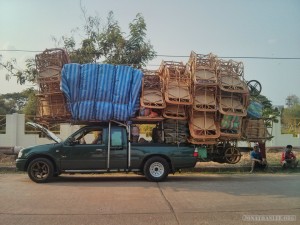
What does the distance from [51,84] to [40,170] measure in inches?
101

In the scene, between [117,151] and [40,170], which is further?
[117,151]

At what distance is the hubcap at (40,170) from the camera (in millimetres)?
12523

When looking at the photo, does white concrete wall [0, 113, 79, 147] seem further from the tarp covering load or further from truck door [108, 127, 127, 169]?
truck door [108, 127, 127, 169]

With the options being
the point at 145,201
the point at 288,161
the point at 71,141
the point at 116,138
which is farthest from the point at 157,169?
the point at 288,161

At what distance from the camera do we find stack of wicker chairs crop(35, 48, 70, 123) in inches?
513

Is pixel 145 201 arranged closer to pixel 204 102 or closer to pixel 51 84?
pixel 204 102

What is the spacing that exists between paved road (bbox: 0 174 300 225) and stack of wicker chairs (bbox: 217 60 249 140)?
1.62 meters

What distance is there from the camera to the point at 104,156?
1272 cm

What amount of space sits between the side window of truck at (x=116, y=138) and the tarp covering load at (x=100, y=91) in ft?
1.40

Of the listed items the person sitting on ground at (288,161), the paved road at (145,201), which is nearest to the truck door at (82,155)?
the paved road at (145,201)

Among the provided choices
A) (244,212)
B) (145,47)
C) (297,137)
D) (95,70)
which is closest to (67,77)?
(95,70)

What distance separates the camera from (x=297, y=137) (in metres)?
27.4

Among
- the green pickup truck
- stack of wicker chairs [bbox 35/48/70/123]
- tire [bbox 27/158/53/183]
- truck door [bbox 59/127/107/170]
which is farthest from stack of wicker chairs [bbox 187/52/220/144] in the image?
tire [bbox 27/158/53/183]

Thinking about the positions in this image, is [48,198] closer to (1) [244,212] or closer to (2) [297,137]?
(1) [244,212]
